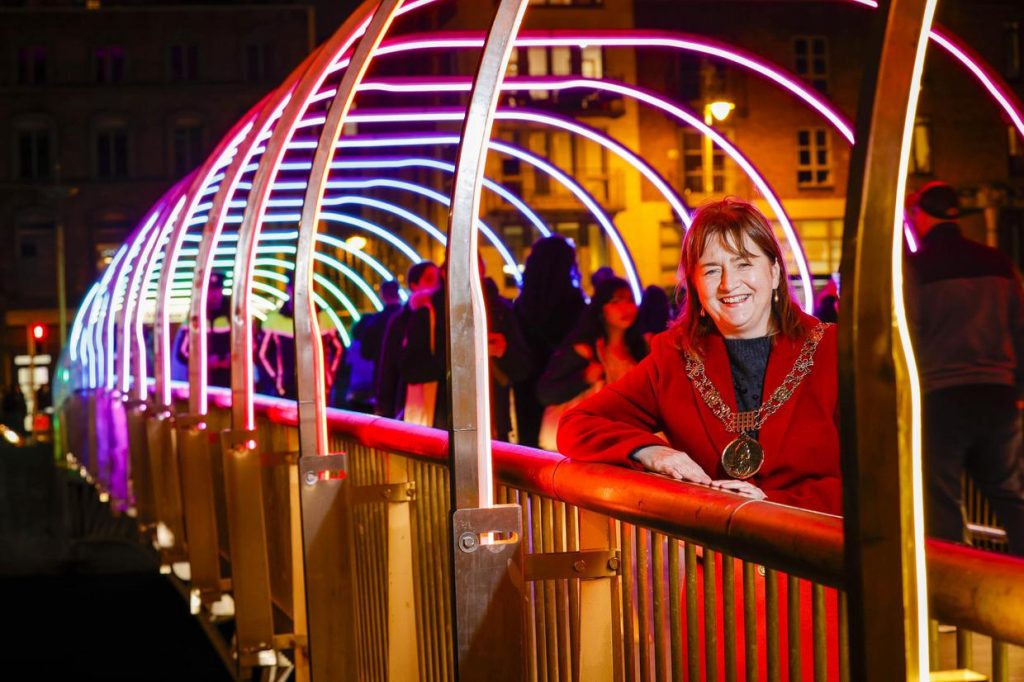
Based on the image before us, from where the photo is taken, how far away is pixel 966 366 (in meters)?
7.70

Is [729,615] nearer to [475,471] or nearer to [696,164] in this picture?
[475,471]

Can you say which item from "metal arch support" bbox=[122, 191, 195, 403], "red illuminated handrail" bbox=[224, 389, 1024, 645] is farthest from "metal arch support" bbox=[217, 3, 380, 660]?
"metal arch support" bbox=[122, 191, 195, 403]

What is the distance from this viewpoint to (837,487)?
12.1ft

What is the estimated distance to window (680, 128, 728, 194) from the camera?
53.6 meters

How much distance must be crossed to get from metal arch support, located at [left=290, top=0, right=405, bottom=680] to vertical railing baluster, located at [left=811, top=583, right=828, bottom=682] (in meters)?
2.90

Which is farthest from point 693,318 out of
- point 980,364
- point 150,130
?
point 150,130

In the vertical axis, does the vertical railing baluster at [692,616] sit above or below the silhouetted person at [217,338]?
below

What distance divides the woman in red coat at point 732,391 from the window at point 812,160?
50.0 m

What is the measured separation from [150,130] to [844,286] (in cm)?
7674

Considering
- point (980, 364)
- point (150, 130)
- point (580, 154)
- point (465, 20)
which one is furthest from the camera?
point (150, 130)

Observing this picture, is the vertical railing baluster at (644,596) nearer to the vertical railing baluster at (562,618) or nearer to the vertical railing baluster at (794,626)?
the vertical railing baluster at (562,618)

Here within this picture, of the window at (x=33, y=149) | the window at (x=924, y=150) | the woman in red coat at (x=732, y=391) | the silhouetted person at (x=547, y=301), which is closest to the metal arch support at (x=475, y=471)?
the woman in red coat at (x=732, y=391)

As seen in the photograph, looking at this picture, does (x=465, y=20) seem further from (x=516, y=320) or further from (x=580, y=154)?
(x=580, y=154)

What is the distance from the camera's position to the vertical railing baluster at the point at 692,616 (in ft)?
10.3
